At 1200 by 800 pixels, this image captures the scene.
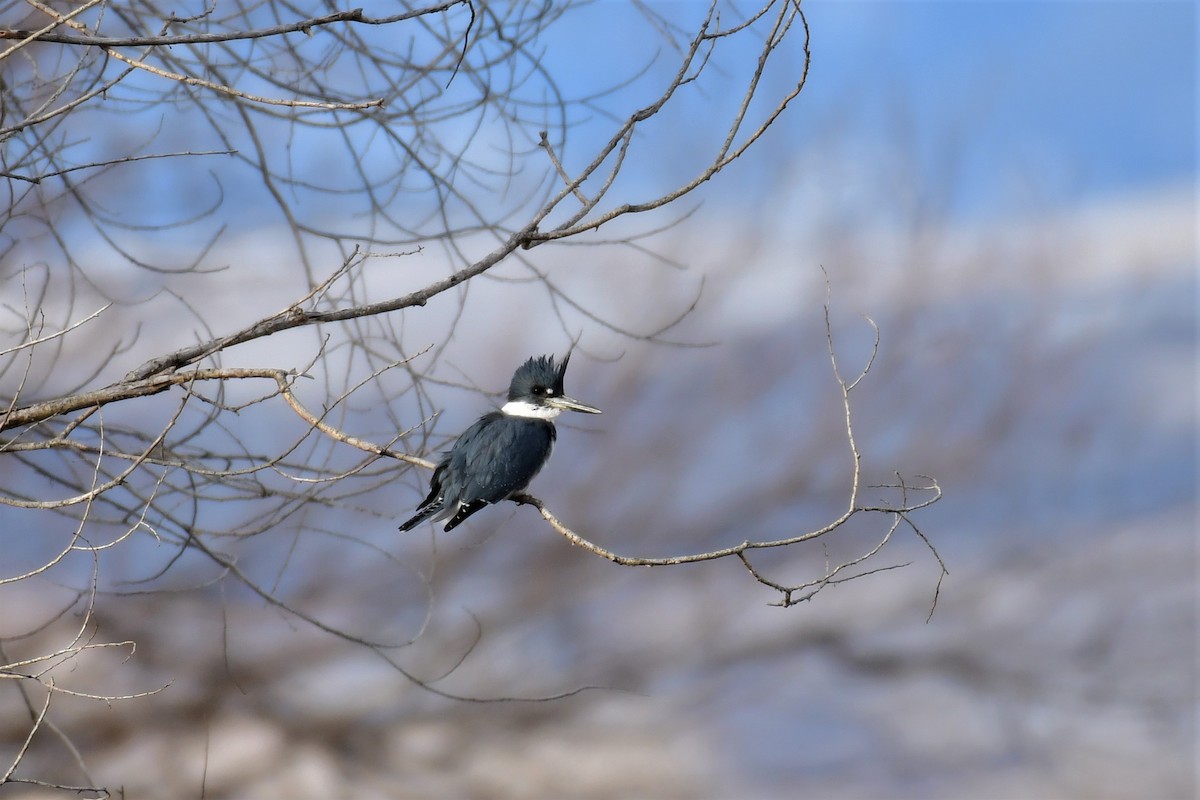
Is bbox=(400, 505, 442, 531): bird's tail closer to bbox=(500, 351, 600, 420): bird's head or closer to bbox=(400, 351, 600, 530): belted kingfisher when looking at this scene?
bbox=(400, 351, 600, 530): belted kingfisher

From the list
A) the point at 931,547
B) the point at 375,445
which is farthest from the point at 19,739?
the point at 931,547

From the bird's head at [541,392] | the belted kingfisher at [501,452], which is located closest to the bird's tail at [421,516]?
the belted kingfisher at [501,452]

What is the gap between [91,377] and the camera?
2148 mm

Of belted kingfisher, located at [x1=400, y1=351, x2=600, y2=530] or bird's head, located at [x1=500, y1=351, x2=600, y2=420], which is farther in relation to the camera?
bird's head, located at [x1=500, y1=351, x2=600, y2=420]

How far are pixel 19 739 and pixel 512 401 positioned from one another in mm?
2813

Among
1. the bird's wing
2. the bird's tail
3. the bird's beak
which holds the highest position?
the bird's beak

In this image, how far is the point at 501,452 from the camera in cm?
234

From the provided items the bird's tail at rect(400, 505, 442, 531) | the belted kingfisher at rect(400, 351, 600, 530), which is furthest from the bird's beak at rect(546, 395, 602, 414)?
the bird's tail at rect(400, 505, 442, 531)

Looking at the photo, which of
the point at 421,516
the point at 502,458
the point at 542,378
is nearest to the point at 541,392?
the point at 542,378

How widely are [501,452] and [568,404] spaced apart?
21cm

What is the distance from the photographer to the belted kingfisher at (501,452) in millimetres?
2324

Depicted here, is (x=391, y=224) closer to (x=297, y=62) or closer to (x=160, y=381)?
(x=297, y=62)

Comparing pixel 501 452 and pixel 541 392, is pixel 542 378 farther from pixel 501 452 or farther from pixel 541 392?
pixel 501 452

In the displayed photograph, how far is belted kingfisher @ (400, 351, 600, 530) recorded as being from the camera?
91.5 inches
